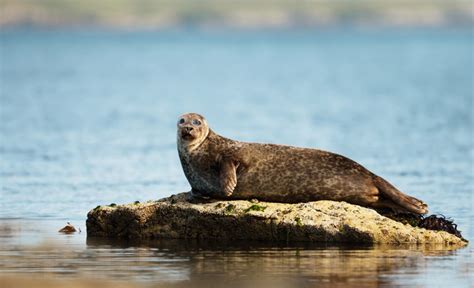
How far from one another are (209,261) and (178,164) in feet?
36.1

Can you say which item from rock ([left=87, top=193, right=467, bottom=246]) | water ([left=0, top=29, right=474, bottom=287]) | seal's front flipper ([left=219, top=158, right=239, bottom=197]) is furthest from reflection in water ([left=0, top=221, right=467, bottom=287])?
seal's front flipper ([left=219, top=158, right=239, bottom=197])

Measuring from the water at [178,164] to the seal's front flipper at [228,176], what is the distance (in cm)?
80

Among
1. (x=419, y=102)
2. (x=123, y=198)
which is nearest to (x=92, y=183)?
(x=123, y=198)

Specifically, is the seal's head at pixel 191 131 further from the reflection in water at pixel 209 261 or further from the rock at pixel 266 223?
the reflection in water at pixel 209 261

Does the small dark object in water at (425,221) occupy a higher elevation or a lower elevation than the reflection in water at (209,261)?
higher

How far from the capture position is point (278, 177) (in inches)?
656

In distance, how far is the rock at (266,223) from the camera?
1589 centimetres

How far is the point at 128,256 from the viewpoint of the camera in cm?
1510

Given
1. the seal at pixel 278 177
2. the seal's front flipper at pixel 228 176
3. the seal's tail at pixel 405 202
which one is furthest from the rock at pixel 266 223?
the seal's tail at pixel 405 202

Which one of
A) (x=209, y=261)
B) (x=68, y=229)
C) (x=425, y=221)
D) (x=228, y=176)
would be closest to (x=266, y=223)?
(x=228, y=176)

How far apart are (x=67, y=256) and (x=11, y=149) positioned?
14.1m

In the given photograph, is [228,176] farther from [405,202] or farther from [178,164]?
[178,164]

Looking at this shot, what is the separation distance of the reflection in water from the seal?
0.82 m

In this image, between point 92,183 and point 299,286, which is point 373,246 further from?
point 92,183
